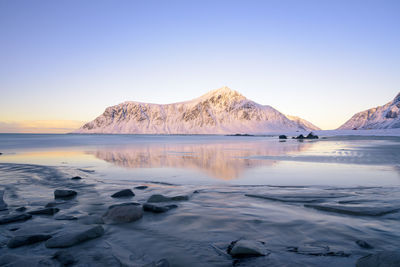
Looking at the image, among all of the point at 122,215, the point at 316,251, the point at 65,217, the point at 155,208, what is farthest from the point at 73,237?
the point at 316,251

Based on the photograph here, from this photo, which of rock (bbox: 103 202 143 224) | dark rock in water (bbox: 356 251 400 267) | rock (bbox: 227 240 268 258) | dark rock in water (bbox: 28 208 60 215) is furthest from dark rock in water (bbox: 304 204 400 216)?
dark rock in water (bbox: 28 208 60 215)

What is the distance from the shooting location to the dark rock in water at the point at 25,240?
11.5 ft

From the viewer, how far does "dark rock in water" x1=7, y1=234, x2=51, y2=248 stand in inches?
138

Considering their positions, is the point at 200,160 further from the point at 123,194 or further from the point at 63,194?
the point at 63,194

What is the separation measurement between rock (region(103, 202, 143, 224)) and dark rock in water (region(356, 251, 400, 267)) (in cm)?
340

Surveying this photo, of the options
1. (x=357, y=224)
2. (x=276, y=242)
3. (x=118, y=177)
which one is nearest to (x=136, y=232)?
(x=276, y=242)

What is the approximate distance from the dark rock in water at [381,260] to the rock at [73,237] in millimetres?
3413

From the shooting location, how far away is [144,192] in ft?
23.3

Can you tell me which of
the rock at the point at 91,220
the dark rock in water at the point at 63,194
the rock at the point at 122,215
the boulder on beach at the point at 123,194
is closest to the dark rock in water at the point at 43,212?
the rock at the point at 91,220

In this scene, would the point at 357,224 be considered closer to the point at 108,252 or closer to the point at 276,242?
the point at 276,242

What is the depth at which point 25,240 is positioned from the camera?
3.60 metres

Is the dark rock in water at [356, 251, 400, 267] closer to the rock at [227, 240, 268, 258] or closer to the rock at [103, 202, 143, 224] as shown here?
the rock at [227, 240, 268, 258]

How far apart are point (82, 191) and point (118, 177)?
253 centimetres

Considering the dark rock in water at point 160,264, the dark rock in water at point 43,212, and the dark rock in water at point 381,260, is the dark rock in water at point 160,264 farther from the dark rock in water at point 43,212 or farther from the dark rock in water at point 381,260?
the dark rock in water at point 43,212
